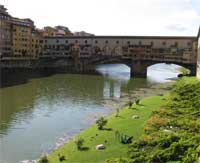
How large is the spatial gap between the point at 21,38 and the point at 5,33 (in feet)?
23.3

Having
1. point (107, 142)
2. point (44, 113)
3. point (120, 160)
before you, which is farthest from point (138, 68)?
point (120, 160)

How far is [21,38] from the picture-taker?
78.1 metres

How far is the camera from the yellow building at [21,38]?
75375 mm

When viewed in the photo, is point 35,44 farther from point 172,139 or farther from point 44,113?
point 172,139

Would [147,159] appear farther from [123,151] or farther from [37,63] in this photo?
[37,63]

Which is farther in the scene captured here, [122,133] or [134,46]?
[134,46]

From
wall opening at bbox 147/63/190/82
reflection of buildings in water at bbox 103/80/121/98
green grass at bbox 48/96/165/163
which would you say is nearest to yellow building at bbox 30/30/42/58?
wall opening at bbox 147/63/190/82

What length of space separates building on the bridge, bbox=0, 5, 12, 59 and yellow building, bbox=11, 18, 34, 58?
1.86m

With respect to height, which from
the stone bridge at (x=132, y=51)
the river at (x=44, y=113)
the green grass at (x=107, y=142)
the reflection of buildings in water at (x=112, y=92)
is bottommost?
the reflection of buildings in water at (x=112, y=92)

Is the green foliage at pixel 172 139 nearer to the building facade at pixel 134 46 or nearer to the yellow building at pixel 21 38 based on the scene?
the building facade at pixel 134 46

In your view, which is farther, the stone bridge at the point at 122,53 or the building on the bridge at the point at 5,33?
the building on the bridge at the point at 5,33

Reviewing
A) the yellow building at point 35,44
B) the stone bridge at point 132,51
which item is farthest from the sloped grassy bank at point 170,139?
the yellow building at point 35,44

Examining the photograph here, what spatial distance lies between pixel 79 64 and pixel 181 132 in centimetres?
6178

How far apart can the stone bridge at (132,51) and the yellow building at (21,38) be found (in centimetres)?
637
